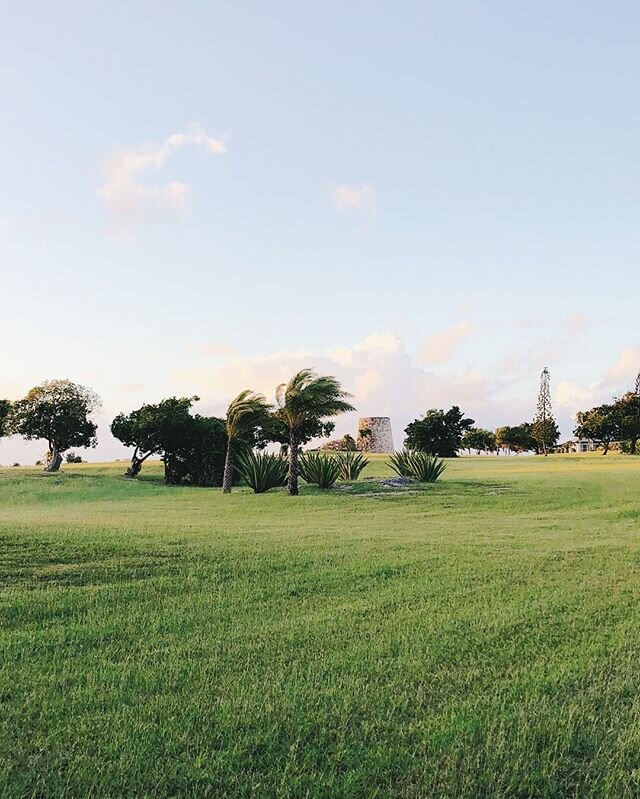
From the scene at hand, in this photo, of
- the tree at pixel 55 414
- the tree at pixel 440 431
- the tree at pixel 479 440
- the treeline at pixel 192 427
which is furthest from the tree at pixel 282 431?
the tree at pixel 479 440

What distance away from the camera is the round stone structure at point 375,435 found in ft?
261

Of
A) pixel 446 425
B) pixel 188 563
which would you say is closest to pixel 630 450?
pixel 446 425

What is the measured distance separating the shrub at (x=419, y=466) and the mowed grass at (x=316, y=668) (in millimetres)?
15899

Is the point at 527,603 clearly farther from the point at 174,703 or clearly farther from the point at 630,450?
the point at 630,450

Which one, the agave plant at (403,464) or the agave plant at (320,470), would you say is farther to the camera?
the agave plant at (403,464)

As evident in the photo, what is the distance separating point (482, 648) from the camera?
6.05m

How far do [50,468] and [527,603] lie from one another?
38.6 metres

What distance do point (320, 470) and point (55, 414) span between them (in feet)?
67.3

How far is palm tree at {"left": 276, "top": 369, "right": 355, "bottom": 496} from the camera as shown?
1016 inches

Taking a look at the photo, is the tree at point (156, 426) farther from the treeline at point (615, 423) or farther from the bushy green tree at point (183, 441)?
the treeline at point (615, 423)

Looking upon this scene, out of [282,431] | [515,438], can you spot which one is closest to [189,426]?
[282,431]

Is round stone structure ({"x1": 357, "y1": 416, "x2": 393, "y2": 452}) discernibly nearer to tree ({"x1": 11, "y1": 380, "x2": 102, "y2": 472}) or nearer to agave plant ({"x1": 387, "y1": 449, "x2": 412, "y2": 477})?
tree ({"x1": 11, "y1": 380, "x2": 102, "y2": 472})

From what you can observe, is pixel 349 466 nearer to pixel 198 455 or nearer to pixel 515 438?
pixel 198 455

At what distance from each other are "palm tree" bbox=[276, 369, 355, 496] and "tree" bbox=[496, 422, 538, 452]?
6809 centimetres
